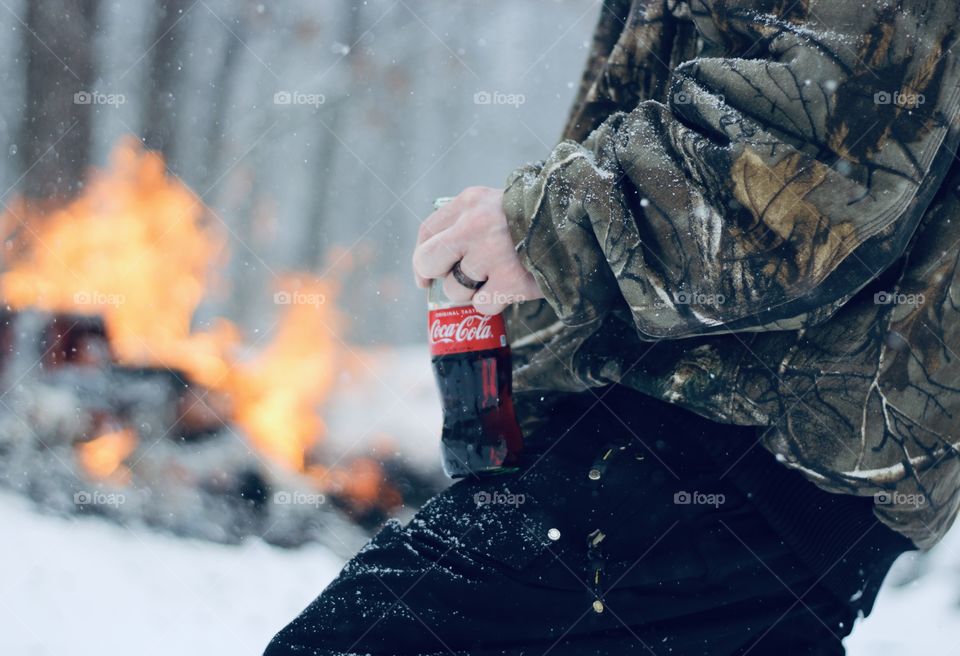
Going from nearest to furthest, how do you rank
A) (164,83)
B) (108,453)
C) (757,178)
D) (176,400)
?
(757,178), (108,453), (176,400), (164,83)

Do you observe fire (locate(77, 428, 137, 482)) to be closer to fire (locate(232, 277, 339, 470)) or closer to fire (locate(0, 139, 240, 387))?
fire (locate(0, 139, 240, 387))

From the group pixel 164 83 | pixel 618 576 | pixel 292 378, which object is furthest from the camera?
pixel 164 83

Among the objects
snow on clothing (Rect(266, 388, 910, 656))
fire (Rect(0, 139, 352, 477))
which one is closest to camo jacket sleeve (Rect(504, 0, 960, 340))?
snow on clothing (Rect(266, 388, 910, 656))

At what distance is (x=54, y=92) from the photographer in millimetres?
3686

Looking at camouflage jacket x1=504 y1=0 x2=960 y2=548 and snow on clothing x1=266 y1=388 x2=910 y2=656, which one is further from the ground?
camouflage jacket x1=504 y1=0 x2=960 y2=548

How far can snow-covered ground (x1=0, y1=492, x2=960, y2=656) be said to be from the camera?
2035 millimetres

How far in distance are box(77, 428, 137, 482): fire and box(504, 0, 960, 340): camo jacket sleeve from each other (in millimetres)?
2783

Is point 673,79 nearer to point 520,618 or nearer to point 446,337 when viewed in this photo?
point 446,337

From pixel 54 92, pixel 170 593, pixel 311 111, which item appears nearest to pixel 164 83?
pixel 54 92

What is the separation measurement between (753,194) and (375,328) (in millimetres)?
3060

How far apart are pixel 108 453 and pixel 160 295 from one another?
78 cm

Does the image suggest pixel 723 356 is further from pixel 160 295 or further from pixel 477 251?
pixel 160 295

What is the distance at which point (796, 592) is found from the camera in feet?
2.98

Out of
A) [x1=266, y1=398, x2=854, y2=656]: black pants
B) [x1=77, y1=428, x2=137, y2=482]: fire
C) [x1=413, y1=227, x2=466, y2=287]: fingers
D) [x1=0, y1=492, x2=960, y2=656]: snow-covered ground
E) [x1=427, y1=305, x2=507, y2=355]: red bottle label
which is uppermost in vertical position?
[x1=413, y1=227, x2=466, y2=287]: fingers
